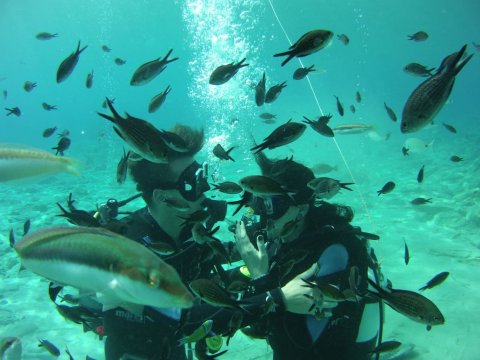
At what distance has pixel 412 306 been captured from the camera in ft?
6.82

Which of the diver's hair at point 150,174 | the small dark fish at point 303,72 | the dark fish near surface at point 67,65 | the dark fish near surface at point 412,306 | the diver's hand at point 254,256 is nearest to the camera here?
the dark fish near surface at point 412,306

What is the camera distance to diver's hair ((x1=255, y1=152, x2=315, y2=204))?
3.51 meters

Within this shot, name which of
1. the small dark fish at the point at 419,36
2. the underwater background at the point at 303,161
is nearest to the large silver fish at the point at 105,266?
the underwater background at the point at 303,161

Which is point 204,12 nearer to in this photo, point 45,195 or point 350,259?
point 45,195

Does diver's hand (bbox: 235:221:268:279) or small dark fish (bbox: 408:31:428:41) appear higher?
small dark fish (bbox: 408:31:428:41)

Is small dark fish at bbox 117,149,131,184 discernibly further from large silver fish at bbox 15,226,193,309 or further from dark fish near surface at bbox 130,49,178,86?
large silver fish at bbox 15,226,193,309

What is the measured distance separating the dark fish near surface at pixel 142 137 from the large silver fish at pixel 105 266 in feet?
2.59

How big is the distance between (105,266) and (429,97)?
219 cm

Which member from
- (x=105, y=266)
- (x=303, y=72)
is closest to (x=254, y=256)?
(x=105, y=266)

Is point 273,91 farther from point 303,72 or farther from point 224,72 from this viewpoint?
point 303,72

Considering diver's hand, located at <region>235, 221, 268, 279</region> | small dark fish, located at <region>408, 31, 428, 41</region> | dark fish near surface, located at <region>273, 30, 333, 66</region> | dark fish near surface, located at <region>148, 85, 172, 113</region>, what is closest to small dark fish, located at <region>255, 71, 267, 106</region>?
dark fish near surface, located at <region>148, 85, 172, 113</region>

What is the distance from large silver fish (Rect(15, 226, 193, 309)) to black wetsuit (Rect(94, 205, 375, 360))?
1.49 m

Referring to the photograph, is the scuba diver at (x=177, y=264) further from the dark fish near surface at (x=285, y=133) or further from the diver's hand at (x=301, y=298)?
the dark fish near surface at (x=285, y=133)

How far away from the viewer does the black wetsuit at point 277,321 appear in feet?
9.49
